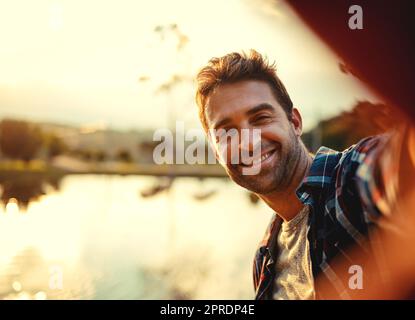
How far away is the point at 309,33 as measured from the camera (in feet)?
7.14

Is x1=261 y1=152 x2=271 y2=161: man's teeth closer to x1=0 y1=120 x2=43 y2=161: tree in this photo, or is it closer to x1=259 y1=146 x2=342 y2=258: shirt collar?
x1=259 y1=146 x2=342 y2=258: shirt collar

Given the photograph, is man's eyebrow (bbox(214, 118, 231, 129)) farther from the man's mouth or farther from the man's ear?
the man's ear

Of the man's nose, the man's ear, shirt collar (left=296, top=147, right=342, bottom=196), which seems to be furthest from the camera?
the man's ear

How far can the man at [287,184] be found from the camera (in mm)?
1229

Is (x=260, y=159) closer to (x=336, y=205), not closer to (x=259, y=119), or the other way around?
(x=259, y=119)

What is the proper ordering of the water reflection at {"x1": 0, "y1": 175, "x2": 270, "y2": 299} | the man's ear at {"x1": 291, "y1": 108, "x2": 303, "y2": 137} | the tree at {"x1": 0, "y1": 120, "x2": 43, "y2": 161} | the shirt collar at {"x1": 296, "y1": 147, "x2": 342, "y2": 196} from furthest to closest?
the tree at {"x1": 0, "y1": 120, "x2": 43, "y2": 161}
the water reflection at {"x1": 0, "y1": 175, "x2": 270, "y2": 299}
the man's ear at {"x1": 291, "y1": 108, "x2": 303, "y2": 137}
the shirt collar at {"x1": 296, "y1": 147, "x2": 342, "y2": 196}

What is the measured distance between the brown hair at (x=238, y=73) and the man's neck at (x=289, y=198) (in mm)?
173

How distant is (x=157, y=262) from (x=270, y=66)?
3.54m

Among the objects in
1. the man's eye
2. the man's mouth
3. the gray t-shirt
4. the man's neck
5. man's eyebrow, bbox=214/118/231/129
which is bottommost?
the gray t-shirt

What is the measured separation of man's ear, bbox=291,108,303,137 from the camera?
1641mm

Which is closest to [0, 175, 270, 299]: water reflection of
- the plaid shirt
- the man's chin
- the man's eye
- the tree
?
the man's chin

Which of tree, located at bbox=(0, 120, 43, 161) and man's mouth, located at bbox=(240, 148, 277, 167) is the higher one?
tree, located at bbox=(0, 120, 43, 161)

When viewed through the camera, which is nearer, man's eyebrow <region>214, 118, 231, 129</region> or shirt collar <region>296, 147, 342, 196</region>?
shirt collar <region>296, 147, 342, 196</region>
